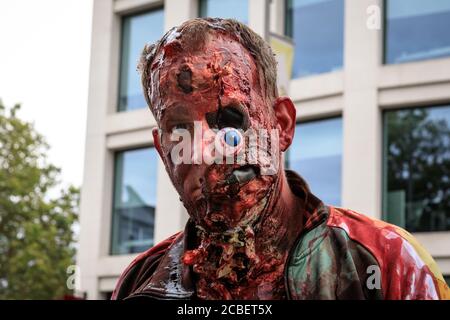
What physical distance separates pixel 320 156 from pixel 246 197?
1158cm

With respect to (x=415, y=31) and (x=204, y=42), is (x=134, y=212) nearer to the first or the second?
(x=415, y=31)

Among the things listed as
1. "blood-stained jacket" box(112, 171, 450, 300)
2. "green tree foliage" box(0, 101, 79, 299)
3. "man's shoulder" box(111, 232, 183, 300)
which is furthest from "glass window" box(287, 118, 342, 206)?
"blood-stained jacket" box(112, 171, 450, 300)

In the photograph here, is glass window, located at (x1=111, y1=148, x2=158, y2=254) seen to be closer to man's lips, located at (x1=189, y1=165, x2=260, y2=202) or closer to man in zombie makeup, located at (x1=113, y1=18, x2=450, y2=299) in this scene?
man in zombie makeup, located at (x1=113, y1=18, x2=450, y2=299)

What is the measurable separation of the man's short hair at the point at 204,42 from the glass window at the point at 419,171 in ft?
34.6

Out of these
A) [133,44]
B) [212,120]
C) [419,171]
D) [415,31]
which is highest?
[133,44]

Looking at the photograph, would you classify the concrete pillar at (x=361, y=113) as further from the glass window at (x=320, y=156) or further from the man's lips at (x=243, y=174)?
the man's lips at (x=243, y=174)

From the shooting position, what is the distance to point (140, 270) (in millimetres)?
2307

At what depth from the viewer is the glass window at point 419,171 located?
1225 cm

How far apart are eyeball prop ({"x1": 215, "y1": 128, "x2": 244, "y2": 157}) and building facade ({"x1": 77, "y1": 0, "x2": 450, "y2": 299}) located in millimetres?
9682

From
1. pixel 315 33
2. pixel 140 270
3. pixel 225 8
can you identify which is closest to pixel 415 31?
pixel 315 33

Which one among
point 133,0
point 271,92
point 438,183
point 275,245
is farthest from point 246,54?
point 133,0

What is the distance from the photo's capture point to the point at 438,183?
40.1ft

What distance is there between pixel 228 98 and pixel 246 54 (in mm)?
133
